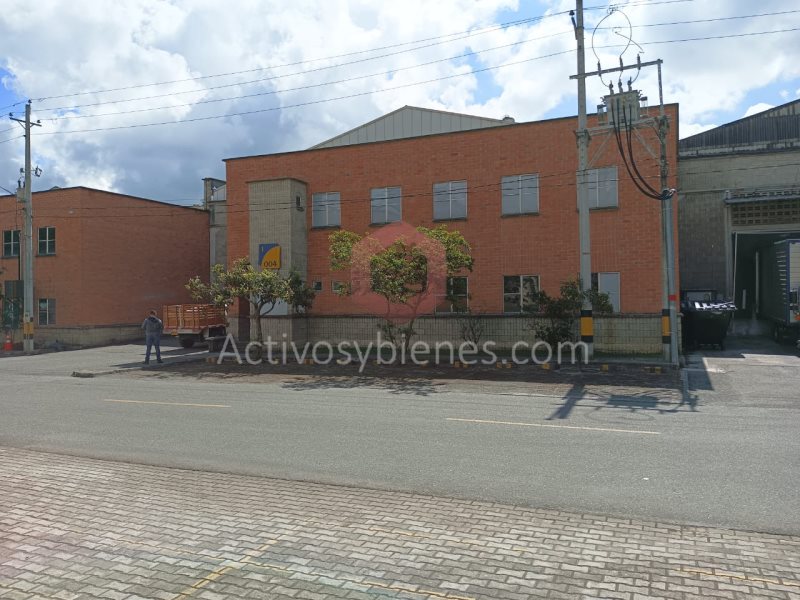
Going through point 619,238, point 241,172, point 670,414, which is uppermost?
point 241,172

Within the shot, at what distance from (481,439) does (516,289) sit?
15.6 meters

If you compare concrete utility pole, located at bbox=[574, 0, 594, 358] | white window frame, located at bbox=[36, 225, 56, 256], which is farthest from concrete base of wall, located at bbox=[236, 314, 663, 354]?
white window frame, located at bbox=[36, 225, 56, 256]

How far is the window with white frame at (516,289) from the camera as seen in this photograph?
23.9 m

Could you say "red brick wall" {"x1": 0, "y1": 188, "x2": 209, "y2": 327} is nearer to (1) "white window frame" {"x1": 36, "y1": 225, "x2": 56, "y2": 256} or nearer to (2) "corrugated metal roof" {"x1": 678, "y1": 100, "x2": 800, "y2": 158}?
(1) "white window frame" {"x1": 36, "y1": 225, "x2": 56, "y2": 256}

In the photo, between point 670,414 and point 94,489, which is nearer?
point 94,489

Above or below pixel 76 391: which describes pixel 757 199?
above

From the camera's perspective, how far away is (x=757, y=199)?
2814 cm

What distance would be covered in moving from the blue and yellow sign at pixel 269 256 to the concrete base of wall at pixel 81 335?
36.5 feet

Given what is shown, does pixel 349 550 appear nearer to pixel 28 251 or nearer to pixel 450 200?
pixel 450 200

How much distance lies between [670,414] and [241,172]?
2248cm

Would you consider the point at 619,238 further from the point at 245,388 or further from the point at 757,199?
the point at 245,388

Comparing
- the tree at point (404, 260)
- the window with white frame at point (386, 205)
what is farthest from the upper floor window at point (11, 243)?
the tree at point (404, 260)

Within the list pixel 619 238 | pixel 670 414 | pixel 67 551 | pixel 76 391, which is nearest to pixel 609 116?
pixel 619 238

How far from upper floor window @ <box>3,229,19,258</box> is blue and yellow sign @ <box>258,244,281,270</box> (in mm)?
16529
